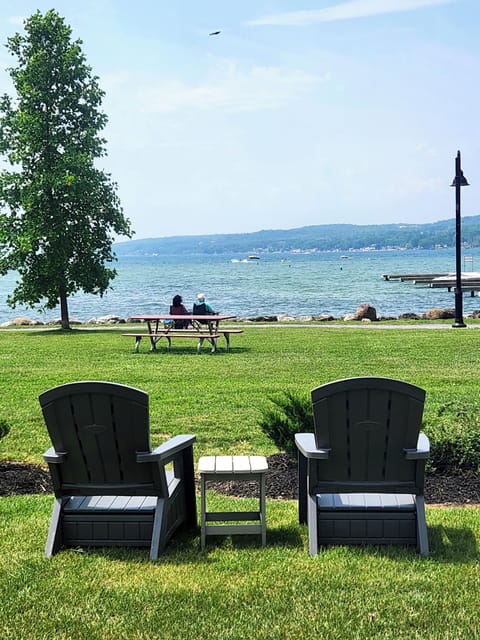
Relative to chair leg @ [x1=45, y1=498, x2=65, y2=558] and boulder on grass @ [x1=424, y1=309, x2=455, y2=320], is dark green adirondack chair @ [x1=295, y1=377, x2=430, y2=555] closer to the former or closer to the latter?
chair leg @ [x1=45, y1=498, x2=65, y2=558]

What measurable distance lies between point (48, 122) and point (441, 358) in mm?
17376

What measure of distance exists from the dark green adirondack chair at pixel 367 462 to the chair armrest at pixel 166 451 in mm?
761

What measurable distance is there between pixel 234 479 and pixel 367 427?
0.91m

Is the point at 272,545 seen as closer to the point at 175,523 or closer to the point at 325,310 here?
the point at 175,523

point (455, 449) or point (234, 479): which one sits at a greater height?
point (234, 479)

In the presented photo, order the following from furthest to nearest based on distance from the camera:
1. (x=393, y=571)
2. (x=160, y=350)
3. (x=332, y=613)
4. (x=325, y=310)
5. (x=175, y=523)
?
(x=325, y=310)
(x=160, y=350)
(x=175, y=523)
(x=393, y=571)
(x=332, y=613)

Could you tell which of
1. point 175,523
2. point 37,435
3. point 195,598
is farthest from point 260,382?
point 195,598

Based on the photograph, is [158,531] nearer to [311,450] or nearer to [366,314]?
[311,450]

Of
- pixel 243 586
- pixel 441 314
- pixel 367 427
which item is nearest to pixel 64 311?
pixel 441 314

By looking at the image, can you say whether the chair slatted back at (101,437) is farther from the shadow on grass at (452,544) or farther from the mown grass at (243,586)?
the shadow on grass at (452,544)

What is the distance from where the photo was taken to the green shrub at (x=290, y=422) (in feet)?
22.8

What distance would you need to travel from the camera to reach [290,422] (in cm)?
700

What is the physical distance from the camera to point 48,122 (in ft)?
87.2

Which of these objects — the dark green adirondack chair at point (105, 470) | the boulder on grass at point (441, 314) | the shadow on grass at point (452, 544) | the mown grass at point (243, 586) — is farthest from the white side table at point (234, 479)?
the boulder on grass at point (441, 314)
